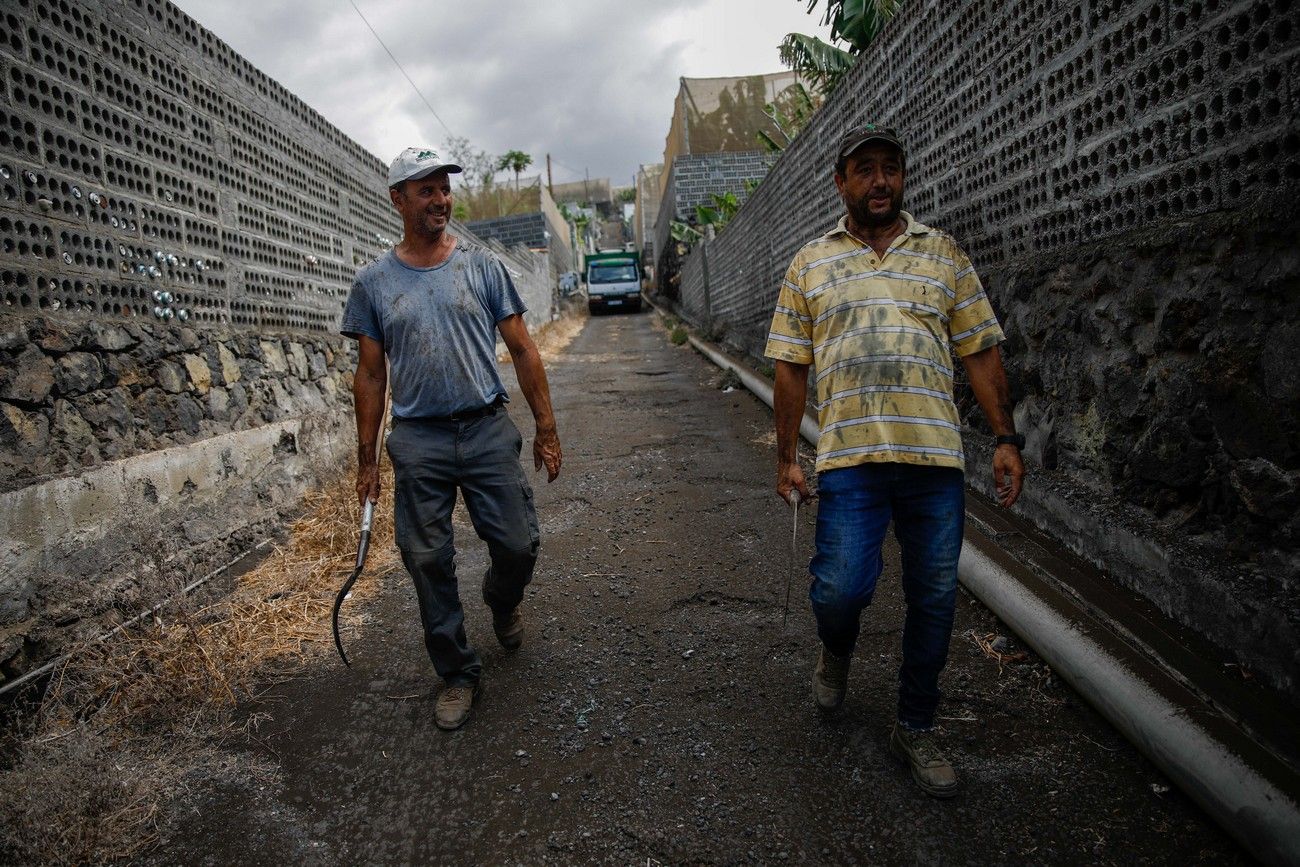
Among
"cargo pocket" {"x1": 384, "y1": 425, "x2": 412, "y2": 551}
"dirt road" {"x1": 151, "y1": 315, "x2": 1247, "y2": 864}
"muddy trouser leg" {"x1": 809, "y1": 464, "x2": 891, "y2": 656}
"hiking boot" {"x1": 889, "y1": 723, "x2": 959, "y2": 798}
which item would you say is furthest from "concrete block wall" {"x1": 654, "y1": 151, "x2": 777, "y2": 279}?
"hiking boot" {"x1": 889, "y1": 723, "x2": 959, "y2": 798}

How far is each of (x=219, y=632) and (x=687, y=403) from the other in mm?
6357

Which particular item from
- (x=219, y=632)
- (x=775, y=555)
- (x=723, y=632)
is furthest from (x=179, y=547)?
(x=775, y=555)

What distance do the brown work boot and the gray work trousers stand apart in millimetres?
35

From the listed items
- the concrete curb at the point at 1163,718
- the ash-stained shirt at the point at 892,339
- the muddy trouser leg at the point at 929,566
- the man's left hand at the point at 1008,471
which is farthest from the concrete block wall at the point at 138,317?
the concrete curb at the point at 1163,718

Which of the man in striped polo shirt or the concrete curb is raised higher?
the man in striped polo shirt

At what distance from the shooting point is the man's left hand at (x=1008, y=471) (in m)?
2.36

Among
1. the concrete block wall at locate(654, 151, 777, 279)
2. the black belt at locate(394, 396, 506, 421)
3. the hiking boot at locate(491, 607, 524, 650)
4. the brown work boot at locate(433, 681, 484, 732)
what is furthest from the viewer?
the concrete block wall at locate(654, 151, 777, 279)

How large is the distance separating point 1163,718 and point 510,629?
237 cm

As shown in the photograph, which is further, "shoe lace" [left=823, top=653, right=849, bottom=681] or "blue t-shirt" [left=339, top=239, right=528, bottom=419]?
"blue t-shirt" [left=339, top=239, right=528, bottom=419]

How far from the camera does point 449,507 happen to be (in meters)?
A: 2.91

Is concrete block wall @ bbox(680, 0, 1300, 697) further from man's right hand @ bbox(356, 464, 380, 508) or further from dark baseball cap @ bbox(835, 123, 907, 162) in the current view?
man's right hand @ bbox(356, 464, 380, 508)

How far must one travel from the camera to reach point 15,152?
3.21m

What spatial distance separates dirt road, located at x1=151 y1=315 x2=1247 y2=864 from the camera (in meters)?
2.11

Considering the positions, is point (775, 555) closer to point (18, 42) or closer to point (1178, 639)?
point (1178, 639)
